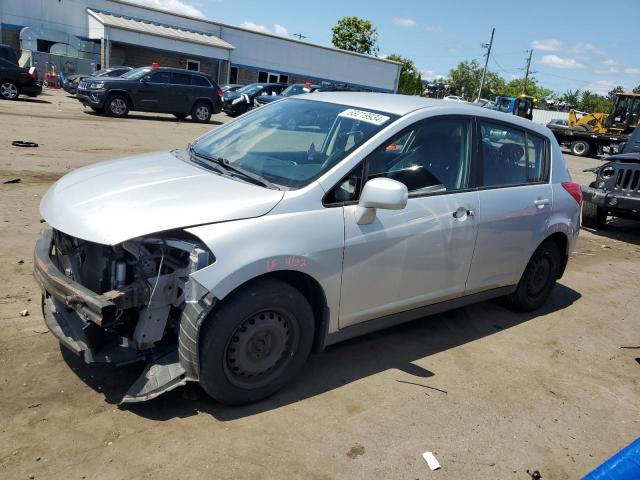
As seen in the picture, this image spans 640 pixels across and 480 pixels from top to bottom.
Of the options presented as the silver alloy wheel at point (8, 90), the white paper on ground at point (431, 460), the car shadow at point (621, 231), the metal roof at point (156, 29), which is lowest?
the white paper on ground at point (431, 460)

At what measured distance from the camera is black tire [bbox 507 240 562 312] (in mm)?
5035

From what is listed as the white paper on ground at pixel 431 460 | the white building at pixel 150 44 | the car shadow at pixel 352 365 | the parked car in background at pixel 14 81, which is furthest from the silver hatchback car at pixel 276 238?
the white building at pixel 150 44

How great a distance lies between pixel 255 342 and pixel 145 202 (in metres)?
1.00

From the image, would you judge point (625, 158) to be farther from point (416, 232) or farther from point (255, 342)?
point (255, 342)

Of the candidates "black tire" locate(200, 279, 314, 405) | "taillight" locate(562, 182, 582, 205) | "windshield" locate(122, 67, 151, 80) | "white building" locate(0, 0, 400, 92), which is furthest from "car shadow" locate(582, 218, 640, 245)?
"white building" locate(0, 0, 400, 92)

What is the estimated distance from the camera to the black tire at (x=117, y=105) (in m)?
18.3

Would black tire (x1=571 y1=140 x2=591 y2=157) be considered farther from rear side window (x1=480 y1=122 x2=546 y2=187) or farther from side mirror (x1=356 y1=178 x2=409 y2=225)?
side mirror (x1=356 y1=178 x2=409 y2=225)

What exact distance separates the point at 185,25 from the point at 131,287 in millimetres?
38941

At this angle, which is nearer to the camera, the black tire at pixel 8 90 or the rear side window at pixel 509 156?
the rear side window at pixel 509 156

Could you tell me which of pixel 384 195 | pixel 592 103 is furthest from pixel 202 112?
pixel 592 103

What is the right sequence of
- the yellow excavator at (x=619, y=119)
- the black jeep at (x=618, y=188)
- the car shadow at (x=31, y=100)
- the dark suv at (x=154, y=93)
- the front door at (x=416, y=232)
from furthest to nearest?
the yellow excavator at (x=619, y=119), the car shadow at (x=31, y=100), the dark suv at (x=154, y=93), the black jeep at (x=618, y=188), the front door at (x=416, y=232)

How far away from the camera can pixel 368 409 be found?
3.42 m

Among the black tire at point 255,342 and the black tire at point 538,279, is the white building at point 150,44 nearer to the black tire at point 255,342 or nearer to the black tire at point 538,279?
the black tire at point 538,279

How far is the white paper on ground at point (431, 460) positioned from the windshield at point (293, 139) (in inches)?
66.4
